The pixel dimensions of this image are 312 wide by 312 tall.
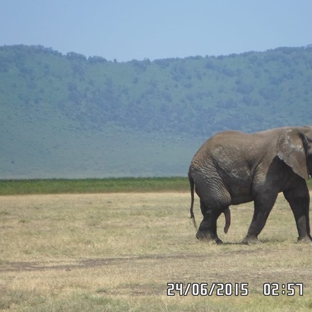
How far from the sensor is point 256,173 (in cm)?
2309

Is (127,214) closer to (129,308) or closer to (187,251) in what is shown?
(187,251)

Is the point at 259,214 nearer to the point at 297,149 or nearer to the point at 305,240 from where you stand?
the point at 305,240

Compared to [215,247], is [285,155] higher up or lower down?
higher up

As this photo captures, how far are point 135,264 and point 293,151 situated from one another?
5.38 metres

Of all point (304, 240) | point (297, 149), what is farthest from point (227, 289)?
point (297, 149)

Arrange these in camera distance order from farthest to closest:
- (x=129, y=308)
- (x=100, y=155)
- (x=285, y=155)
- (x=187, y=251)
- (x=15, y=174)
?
1. (x=100, y=155)
2. (x=15, y=174)
3. (x=285, y=155)
4. (x=187, y=251)
5. (x=129, y=308)

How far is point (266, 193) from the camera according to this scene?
2300 cm

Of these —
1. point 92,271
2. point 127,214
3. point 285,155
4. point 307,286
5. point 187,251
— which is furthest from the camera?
point 127,214

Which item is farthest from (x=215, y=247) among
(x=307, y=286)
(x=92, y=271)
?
(x=307, y=286)

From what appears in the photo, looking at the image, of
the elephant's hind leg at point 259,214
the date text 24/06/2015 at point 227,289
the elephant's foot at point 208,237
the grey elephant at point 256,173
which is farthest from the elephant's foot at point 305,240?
the date text 24/06/2015 at point 227,289

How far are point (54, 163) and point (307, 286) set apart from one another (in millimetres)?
165532

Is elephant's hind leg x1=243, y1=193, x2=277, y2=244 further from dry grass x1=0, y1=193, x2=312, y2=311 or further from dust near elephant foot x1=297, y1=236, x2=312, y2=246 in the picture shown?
dust near elephant foot x1=297, y1=236, x2=312, y2=246

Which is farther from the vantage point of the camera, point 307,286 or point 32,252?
point 32,252

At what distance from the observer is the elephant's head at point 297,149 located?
22766mm
